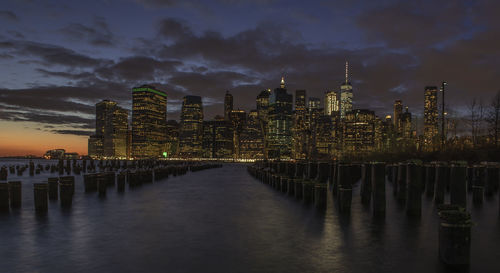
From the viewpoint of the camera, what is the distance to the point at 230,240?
1741 centimetres

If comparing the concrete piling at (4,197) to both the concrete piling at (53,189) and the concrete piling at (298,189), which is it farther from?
the concrete piling at (298,189)

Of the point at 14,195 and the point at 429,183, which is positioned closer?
the point at 14,195

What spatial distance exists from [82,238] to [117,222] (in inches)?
177

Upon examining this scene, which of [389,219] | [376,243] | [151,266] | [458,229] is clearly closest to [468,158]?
[389,219]

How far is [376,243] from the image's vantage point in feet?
54.7

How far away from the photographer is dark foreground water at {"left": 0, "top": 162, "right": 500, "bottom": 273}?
1338cm

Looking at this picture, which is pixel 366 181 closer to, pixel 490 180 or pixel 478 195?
pixel 478 195

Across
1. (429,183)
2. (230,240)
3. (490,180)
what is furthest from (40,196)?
(490,180)

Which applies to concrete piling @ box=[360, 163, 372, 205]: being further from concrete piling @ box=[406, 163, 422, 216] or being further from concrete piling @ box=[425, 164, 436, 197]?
concrete piling @ box=[425, 164, 436, 197]

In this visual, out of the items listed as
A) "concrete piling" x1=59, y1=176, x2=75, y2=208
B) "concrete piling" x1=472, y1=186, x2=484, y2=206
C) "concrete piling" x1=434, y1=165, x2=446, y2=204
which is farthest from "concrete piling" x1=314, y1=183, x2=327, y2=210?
"concrete piling" x1=59, y1=176, x2=75, y2=208

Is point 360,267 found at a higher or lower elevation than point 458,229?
lower

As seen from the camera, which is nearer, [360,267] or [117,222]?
[360,267]

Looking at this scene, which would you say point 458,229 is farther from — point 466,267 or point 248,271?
point 248,271

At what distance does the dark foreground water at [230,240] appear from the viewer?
13375mm
